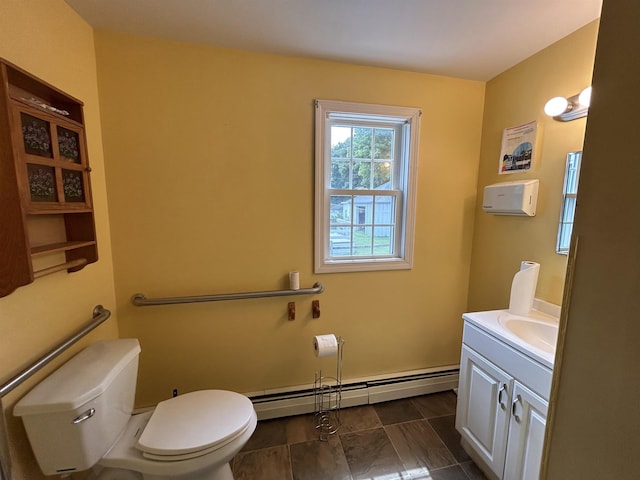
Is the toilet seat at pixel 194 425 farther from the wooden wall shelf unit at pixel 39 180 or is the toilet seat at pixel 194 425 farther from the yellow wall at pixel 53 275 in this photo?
the wooden wall shelf unit at pixel 39 180

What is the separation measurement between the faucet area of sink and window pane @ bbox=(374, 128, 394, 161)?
118 centimetres

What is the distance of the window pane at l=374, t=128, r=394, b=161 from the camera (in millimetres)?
1992

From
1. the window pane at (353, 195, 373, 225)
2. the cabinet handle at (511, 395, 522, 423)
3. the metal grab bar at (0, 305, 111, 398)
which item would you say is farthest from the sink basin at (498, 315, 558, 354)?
the metal grab bar at (0, 305, 111, 398)

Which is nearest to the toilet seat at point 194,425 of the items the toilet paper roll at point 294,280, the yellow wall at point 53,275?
the yellow wall at point 53,275

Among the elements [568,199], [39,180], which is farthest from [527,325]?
[39,180]

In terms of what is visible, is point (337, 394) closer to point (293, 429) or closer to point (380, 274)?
point (293, 429)

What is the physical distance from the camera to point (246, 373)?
1864 mm

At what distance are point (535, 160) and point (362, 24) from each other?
1.23m

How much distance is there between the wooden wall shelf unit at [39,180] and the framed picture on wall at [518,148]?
7.63 ft

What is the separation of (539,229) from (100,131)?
250 centimetres

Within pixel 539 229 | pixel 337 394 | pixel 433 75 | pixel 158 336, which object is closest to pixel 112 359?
pixel 158 336

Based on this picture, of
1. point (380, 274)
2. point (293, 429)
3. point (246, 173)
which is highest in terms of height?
point (246, 173)

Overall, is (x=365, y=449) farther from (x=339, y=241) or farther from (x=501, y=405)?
(x=339, y=241)

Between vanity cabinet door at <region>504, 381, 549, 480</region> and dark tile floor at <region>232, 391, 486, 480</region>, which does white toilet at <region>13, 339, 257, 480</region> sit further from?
vanity cabinet door at <region>504, 381, 549, 480</region>
